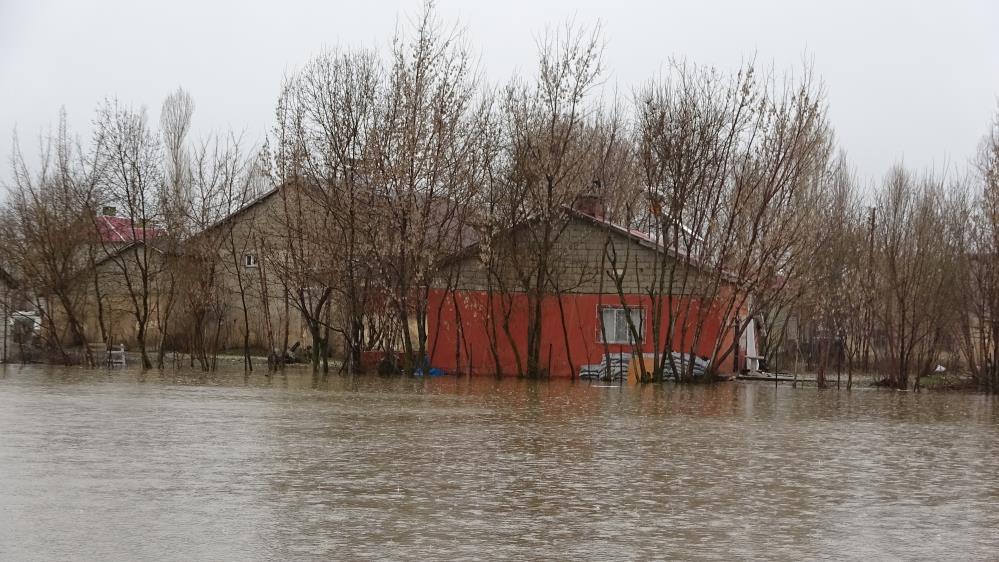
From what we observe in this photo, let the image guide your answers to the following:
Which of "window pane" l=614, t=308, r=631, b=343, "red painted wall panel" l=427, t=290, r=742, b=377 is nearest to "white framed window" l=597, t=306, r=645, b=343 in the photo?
"window pane" l=614, t=308, r=631, b=343

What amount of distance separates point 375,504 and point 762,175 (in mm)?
24610

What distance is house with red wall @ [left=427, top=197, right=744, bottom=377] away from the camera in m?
35.5

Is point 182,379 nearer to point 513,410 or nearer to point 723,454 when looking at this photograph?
point 513,410

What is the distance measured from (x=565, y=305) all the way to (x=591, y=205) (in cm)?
349

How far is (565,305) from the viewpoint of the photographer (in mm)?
36312

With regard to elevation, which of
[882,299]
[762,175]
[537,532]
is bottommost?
[537,532]

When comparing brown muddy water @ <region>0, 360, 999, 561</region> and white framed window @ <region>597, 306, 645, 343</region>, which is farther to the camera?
white framed window @ <region>597, 306, 645, 343</region>

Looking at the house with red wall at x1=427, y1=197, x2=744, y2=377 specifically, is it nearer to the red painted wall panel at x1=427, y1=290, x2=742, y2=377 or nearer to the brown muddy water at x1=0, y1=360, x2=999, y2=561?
the red painted wall panel at x1=427, y1=290, x2=742, y2=377

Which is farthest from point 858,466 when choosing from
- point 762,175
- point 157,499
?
point 762,175

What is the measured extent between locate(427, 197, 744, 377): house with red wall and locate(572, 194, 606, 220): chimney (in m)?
0.17

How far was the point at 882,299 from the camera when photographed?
3778cm

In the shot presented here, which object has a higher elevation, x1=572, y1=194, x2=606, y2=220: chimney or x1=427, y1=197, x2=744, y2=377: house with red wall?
x1=572, y1=194, x2=606, y2=220: chimney

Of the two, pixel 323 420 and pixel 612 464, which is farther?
pixel 323 420

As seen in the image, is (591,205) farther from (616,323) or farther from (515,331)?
(515,331)
